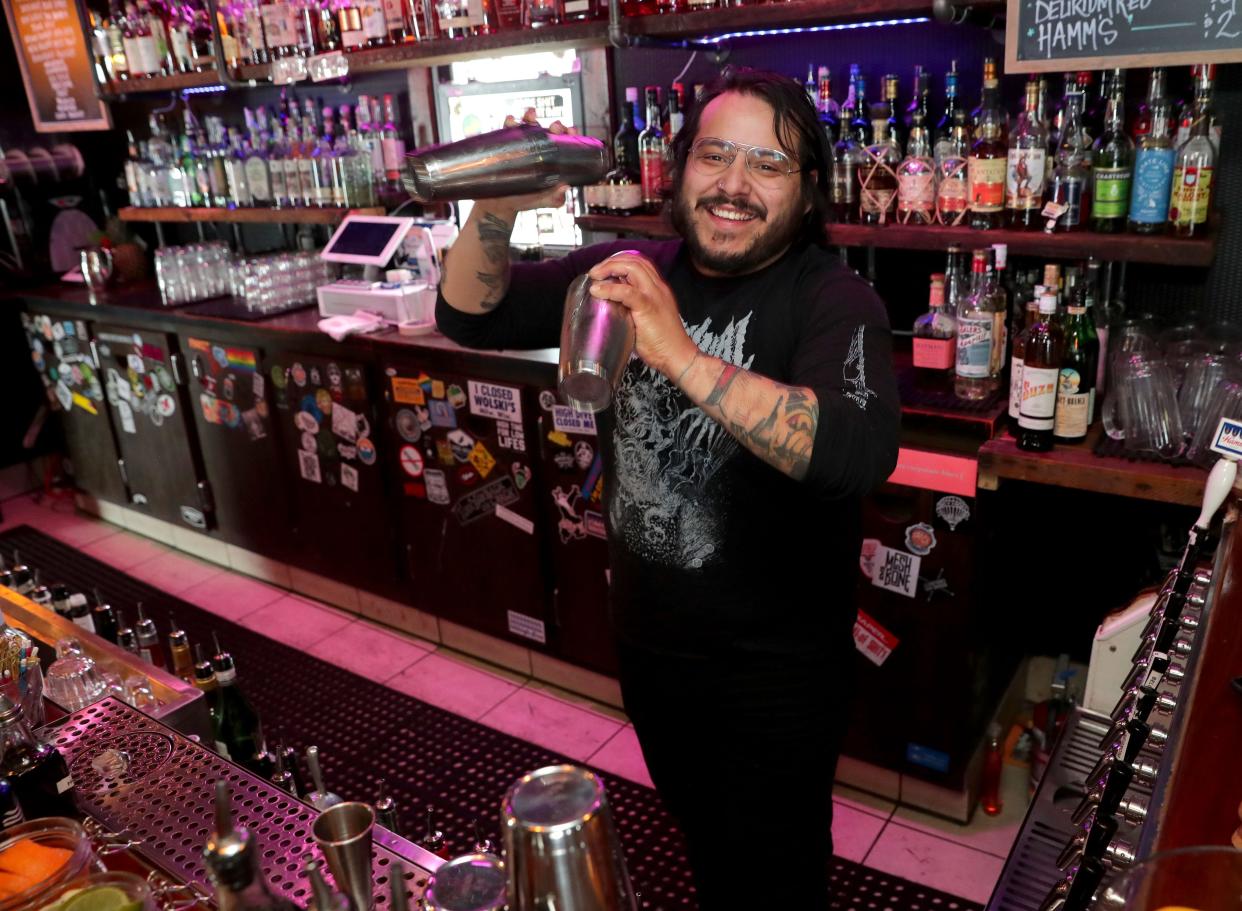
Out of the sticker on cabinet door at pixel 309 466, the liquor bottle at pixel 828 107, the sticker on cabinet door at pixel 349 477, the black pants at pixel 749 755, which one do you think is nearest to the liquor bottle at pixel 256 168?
the sticker on cabinet door at pixel 309 466

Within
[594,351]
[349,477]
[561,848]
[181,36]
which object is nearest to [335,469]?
[349,477]

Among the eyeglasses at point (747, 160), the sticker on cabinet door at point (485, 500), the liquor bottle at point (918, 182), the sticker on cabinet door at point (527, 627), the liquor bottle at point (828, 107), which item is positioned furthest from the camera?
the sticker on cabinet door at point (527, 627)

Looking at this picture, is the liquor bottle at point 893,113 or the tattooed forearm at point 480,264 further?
the liquor bottle at point 893,113

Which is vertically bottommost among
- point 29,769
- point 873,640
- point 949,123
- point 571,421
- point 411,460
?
point 873,640

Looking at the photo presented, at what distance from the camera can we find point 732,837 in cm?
170

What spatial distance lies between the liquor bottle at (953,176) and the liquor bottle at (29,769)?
2.11 meters

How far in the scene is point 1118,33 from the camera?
6.56 feet

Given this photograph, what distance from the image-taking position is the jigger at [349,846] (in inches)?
35.1

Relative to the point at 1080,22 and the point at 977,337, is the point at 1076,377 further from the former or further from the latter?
the point at 1080,22

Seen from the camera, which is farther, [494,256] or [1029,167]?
[1029,167]

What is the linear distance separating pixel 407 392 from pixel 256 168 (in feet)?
4.77

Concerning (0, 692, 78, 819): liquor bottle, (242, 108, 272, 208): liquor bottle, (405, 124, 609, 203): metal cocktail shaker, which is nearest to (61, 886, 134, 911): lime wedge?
(0, 692, 78, 819): liquor bottle

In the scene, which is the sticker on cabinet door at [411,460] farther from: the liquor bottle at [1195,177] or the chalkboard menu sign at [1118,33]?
the liquor bottle at [1195,177]

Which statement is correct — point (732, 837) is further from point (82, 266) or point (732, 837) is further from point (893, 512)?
point (82, 266)
